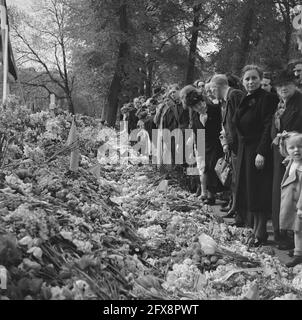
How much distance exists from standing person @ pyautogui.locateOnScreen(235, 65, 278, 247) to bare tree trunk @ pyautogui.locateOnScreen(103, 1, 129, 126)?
56.5 feet

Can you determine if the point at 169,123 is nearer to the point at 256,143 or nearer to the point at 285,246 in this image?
the point at 256,143

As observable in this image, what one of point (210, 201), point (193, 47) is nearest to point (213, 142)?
point (210, 201)

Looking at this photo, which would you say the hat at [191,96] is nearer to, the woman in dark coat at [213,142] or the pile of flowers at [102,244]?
the woman in dark coat at [213,142]

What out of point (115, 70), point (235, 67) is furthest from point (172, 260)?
point (115, 70)

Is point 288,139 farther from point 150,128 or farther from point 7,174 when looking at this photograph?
point 150,128

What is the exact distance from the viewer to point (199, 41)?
95.5 ft

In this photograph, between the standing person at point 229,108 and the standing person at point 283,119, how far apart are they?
89 cm

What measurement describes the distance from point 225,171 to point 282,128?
1868 millimetres

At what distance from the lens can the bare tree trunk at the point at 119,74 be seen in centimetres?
2348

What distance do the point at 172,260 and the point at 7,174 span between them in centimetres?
172

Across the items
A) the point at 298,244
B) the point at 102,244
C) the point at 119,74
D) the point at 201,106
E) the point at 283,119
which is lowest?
the point at 298,244

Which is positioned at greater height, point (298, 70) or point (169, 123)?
point (298, 70)

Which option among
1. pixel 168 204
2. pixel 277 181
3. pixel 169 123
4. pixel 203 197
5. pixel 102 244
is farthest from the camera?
pixel 169 123

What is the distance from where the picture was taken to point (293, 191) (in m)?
4.93
